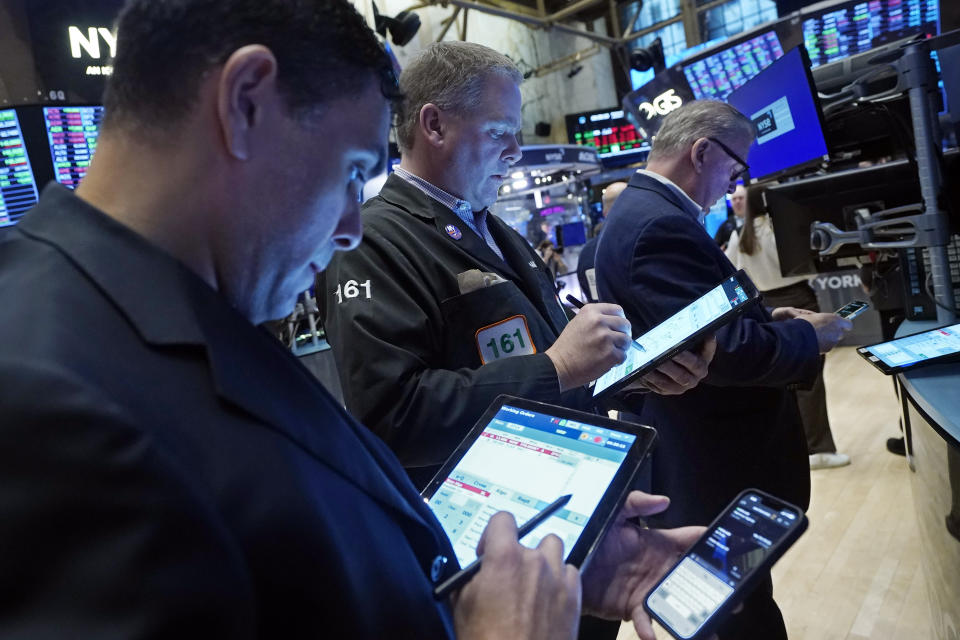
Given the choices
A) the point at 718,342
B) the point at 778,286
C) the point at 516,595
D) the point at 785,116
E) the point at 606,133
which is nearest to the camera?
the point at 516,595

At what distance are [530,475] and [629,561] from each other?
7.1 inches

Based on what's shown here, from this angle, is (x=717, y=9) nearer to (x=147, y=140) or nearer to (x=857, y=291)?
(x=857, y=291)

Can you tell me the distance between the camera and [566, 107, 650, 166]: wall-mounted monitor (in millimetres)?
13906

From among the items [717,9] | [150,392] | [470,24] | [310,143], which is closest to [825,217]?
[310,143]

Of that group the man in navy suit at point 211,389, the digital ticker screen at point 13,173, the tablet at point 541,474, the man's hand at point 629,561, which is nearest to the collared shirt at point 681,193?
the tablet at point 541,474

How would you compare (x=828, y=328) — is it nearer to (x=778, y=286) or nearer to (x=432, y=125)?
(x=432, y=125)

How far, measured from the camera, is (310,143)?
623 mm

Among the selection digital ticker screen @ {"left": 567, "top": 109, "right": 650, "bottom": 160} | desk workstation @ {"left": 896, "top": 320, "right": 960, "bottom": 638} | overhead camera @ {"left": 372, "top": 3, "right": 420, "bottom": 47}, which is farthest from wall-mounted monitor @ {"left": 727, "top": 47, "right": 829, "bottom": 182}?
digital ticker screen @ {"left": 567, "top": 109, "right": 650, "bottom": 160}

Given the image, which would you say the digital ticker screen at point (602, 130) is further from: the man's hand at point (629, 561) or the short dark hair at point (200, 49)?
the short dark hair at point (200, 49)

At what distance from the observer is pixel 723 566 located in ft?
2.42

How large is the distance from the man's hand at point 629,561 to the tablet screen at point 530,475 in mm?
58

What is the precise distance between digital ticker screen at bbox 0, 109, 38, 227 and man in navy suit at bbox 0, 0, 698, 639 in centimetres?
229

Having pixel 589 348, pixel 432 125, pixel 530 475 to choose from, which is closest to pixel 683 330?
pixel 589 348

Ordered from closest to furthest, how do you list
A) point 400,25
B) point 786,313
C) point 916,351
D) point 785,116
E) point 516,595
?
point 516,595
point 916,351
point 786,313
point 785,116
point 400,25
